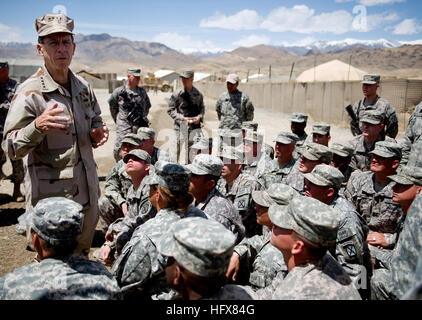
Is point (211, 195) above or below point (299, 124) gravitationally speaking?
below

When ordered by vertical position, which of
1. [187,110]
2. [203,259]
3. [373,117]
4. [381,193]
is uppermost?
[373,117]

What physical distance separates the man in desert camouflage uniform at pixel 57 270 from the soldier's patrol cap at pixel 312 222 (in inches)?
45.0

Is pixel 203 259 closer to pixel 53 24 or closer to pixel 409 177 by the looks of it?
pixel 53 24

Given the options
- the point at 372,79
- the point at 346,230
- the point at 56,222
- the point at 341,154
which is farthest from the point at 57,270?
the point at 372,79

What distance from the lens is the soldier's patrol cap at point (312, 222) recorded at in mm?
2076

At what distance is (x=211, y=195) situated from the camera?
3305 mm

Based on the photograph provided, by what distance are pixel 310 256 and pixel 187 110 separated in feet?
18.6

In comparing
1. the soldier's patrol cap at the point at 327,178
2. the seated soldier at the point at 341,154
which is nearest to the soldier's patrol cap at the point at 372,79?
the seated soldier at the point at 341,154

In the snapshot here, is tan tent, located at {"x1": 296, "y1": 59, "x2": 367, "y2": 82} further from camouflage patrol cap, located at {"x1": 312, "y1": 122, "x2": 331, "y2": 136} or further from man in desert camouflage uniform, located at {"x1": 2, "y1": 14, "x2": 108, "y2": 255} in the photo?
man in desert camouflage uniform, located at {"x1": 2, "y1": 14, "x2": 108, "y2": 255}

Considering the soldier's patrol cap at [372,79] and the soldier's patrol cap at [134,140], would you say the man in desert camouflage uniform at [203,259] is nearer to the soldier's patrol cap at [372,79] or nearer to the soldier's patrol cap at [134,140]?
the soldier's patrol cap at [134,140]

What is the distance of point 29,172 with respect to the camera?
2.81 meters

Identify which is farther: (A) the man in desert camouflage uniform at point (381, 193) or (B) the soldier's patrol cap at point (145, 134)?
(B) the soldier's patrol cap at point (145, 134)

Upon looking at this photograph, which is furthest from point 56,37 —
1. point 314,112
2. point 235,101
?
point 314,112

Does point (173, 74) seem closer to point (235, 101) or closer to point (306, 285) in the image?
point (235, 101)
